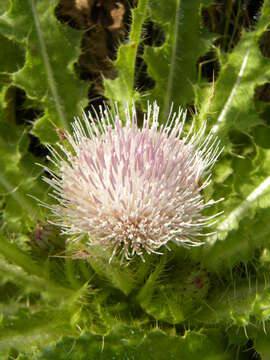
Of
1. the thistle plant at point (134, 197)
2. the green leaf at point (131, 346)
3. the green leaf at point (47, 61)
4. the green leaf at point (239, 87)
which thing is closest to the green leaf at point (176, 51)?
the thistle plant at point (134, 197)

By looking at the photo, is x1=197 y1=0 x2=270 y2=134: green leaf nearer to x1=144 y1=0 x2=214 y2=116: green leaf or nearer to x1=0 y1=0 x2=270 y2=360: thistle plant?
x1=0 y1=0 x2=270 y2=360: thistle plant

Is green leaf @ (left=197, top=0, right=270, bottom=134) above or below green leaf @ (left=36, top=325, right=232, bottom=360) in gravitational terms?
above

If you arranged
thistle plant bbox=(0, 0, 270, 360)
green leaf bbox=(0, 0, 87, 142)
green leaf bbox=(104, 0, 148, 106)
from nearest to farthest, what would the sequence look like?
thistle plant bbox=(0, 0, 270, 360), green leaf bbox=(104, 0, 148, 106), green leaf bbox=(0, 0, 87, 142)

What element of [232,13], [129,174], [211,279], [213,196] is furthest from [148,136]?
[232,13]

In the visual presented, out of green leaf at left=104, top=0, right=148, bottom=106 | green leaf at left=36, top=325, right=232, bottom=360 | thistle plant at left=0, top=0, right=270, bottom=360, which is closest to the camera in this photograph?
green leaf at left=36, top=325, right=232, bottom=360

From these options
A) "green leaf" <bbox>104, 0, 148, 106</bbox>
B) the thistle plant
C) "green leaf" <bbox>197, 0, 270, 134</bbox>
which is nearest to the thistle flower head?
the thistle plant

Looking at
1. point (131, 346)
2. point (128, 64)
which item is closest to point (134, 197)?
point (131, 346)

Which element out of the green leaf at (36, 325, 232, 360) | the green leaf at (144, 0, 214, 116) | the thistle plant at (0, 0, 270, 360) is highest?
the green leaf at (144, 0, 214, 116)

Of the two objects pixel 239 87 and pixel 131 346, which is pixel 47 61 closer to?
pixel 239 87

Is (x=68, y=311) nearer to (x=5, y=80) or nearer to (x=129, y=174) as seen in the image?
(x=129, y=174)
